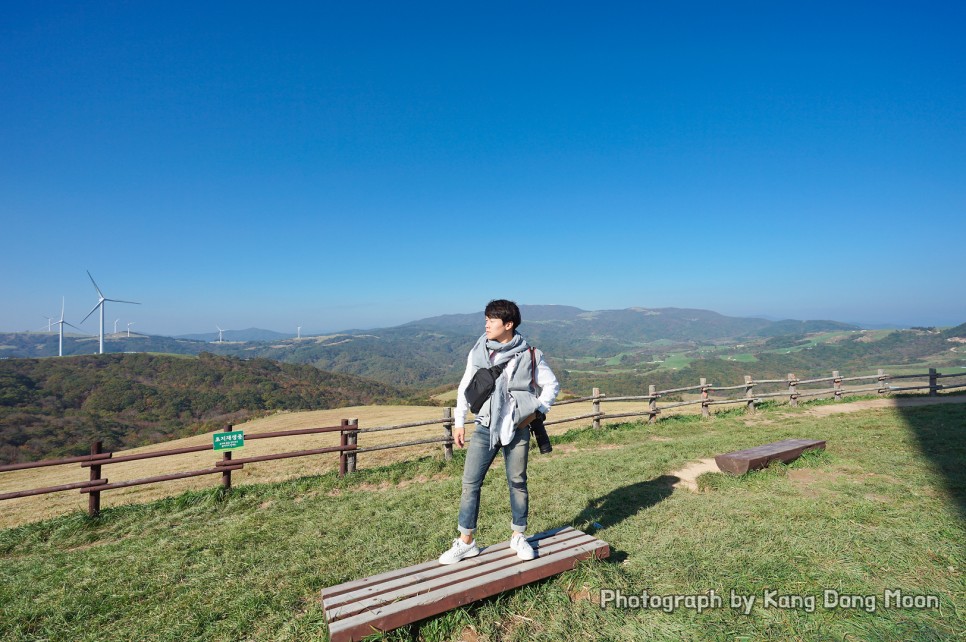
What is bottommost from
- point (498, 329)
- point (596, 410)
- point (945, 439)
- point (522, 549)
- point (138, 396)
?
point (138, 396)

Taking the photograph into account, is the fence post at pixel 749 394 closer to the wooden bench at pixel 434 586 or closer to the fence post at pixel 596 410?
the fence post at pixel 596 410

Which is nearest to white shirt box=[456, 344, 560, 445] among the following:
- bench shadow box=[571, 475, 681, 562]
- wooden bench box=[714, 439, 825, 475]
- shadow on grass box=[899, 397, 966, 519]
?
bench shadow box=[571, 475, 681, 562]

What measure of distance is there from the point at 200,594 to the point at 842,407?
1879 cm

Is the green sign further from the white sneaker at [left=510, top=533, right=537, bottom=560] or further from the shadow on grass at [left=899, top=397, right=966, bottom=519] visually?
the shadow on grass at [left=899, top=397, right=966, bottom=519]

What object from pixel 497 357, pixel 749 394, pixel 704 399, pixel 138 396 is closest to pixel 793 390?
pixel 749 394

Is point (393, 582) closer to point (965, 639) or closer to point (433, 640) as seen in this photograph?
point (433, 640)

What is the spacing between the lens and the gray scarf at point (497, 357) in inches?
140

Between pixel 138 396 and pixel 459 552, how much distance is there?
11953cm

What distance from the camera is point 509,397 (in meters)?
3.67

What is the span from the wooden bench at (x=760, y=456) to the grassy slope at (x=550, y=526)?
23cm

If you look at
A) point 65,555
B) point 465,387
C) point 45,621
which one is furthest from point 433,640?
point 65,555

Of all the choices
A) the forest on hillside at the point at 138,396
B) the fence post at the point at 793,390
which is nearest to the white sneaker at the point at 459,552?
the fence post at the point at 793,390

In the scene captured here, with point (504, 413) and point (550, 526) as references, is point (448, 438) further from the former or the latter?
point (504, 413)

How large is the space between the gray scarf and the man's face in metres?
0.05
